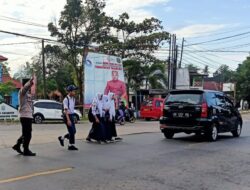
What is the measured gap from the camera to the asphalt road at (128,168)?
718 centimetres

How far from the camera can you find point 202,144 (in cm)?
1349

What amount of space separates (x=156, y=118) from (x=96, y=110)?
20769mm

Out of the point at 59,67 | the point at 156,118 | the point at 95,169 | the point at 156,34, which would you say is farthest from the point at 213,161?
the point at 59,67

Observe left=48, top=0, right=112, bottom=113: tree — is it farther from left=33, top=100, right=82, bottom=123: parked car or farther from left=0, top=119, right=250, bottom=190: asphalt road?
left=0, top=119, right=250, bottom=190: asphalt road

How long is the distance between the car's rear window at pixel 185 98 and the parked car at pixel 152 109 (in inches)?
728

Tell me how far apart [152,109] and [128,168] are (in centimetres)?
2510

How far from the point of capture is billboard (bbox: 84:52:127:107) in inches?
1231

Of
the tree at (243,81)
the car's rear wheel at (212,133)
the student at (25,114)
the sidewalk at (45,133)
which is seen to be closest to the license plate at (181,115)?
the car's rear wheel at (212,133)

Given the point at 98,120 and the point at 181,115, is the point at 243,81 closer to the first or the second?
the point at 181,115

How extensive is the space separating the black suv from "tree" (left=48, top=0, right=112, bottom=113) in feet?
86.5

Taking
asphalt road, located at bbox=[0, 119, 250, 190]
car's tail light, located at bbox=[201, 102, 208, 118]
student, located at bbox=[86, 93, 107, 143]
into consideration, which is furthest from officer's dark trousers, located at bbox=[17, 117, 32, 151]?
car's tail light, located at bbox=[201, 102, 208, 118]

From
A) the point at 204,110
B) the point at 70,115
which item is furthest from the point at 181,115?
the point at 70,115

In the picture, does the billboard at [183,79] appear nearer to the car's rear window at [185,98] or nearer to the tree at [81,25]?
the tree at [81,25]

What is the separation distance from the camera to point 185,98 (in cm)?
1464
